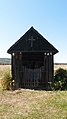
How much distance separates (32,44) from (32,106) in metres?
7.77

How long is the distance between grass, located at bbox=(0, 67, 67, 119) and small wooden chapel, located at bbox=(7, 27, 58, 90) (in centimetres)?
351

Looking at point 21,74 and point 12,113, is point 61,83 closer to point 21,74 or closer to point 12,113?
point 21,74

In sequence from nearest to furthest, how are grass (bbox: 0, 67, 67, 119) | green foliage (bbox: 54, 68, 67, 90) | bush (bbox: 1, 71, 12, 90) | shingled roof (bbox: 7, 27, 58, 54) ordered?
grass (bbox: 0, 67, 67, 119) → green foliage (bbox: 54, 68, 67, 90) → bush (bbox: 1, 71, 12, 90) → shingled roof (bbox: 7, 27, 58, 54)

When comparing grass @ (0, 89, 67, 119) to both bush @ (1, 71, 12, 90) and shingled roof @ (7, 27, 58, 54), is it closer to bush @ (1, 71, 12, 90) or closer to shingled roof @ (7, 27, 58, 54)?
bush @ (1, 71, 12, 90)

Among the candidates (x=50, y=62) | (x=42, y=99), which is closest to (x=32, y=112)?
(x=42, y=99)

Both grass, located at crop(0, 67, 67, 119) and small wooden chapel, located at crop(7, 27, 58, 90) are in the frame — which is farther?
small wooden chapel, located at crop(7, 27, 58, 90)

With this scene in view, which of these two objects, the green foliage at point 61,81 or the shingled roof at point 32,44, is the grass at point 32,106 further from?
the shingled roof at point 32,44

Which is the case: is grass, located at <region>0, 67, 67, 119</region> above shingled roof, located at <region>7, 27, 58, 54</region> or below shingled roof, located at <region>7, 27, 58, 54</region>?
below

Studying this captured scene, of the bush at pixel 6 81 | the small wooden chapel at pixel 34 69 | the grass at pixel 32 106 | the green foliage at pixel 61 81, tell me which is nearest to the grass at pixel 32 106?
the grass at pixel 32 106

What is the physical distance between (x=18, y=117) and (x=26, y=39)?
1015 cm

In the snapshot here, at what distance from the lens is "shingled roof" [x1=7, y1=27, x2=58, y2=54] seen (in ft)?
62.2

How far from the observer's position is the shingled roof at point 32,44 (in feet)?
62.2

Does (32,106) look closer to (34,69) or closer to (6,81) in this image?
(6,81)

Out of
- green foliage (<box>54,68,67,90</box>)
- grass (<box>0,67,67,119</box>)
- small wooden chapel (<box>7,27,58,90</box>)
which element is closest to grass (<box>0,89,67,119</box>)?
grass (<box>0,67,67,119</box>)
